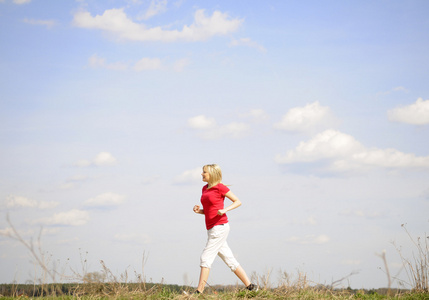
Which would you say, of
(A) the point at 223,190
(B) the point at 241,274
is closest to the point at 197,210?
(A) the point at 223,190

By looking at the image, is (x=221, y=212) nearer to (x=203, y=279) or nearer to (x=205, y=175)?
(x=205, y=175)

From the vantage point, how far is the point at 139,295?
827 cm

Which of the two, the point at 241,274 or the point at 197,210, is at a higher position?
the point at 197,210

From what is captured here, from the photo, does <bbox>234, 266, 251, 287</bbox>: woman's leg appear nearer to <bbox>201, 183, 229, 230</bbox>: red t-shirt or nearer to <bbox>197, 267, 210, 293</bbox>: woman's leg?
<bbox>197, 267, 210, 293</bbox>: woman's leg

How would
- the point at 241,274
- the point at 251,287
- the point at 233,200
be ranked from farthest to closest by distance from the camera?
the point at 251,287 → the point at 241,274 → the point at 233,200

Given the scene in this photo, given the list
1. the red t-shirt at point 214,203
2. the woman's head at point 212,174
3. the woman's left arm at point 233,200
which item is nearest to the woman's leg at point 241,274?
the red t-shirt at point 214,203

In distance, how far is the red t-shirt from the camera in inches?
330

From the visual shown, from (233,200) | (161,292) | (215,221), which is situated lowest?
(161,292)

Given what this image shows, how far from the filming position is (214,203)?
27.5 feet

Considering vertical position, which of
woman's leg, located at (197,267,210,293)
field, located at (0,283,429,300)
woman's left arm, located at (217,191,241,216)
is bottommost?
field, located at (0,283,429,300)

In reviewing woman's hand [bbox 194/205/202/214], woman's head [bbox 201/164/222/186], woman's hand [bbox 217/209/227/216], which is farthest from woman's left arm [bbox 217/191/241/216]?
woman's hand [bbox 194/205/202/214]

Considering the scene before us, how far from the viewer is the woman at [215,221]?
8.33 m

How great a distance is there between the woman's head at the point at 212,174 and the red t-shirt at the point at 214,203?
0.33ft

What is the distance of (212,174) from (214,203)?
21.4 inches
